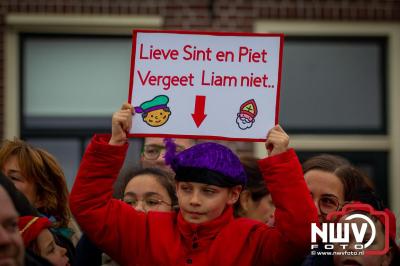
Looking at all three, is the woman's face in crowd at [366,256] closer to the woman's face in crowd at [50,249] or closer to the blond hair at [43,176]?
the woman's face in crowd at [50,249]

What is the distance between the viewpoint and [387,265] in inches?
162

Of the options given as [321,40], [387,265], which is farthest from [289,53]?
[387,265]

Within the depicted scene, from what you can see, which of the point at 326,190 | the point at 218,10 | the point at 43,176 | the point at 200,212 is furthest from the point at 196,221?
the point at 218,10

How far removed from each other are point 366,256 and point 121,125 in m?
1.17

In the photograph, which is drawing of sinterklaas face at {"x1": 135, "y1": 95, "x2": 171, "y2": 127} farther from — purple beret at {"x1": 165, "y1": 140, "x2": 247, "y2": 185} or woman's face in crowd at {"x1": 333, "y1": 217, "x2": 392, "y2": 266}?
woman's face in crowd at {"x1": 333, "y1": 217, "x2": 392, "y2": 266}

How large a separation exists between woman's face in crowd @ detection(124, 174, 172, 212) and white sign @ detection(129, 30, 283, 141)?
53cm

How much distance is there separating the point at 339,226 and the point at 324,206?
1.52 ft

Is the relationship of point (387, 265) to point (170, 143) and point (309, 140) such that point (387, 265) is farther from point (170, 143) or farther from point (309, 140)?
point (309, 140)

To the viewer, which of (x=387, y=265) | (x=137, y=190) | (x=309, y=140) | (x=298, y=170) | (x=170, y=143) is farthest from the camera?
(x=309, y=140)

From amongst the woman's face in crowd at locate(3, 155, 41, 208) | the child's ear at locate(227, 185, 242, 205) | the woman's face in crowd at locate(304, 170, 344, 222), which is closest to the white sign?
the child's ear at locate(227, 185, 242, 205)

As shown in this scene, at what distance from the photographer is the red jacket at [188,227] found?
379cm

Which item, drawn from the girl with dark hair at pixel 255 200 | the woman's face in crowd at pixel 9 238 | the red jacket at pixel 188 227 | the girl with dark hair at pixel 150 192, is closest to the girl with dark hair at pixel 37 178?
the girl with dark hair at pixel 150 192

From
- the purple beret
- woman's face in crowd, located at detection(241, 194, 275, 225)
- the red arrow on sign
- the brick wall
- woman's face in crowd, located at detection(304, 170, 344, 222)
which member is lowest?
woman's face in crowd, located at detection(241, 194, 275, 225)

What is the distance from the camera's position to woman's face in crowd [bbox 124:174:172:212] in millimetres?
4598
